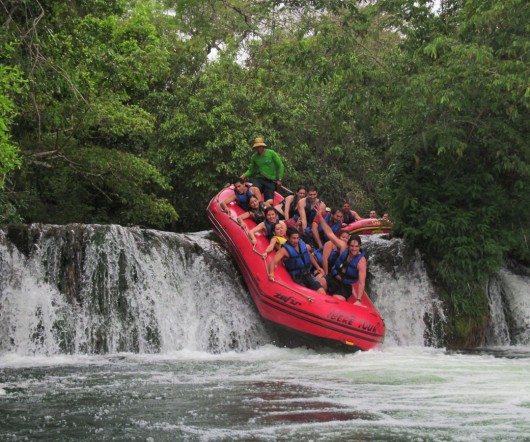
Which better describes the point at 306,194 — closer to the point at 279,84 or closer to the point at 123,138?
the point at 123,138

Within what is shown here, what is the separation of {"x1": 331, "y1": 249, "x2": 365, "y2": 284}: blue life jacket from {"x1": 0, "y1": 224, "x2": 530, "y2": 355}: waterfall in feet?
4.76

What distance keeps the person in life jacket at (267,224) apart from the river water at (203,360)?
948 millimetres

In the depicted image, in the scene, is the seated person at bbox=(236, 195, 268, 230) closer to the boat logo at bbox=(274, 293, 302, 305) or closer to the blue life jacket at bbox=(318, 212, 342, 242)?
the blue life jacket at bbox=(318, 212, 342, 242)

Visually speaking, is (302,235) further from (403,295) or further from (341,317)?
(341,317)

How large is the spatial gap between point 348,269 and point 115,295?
340cm

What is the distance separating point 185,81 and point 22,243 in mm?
11390

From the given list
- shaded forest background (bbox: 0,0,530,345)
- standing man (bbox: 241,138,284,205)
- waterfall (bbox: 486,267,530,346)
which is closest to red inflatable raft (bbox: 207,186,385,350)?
standing man (bbox: 241,138,284,205)

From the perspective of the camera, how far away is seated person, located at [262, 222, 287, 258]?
1236 centimetres

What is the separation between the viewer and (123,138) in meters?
20.4

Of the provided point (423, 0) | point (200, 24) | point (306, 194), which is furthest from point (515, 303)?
point (200, 24)

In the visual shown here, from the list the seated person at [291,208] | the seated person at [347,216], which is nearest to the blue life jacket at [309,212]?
the seated person at [291,208]

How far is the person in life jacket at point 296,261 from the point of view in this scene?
12.2 meters

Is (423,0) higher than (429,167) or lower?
higher

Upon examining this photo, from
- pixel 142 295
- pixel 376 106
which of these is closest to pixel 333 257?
pixel 142 295
